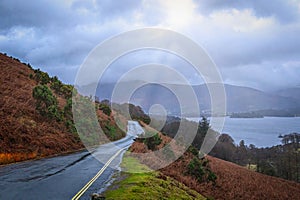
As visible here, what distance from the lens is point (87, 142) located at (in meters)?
31.6

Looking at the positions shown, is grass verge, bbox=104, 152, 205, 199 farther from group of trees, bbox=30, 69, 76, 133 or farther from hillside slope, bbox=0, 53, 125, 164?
group of trees, bbox=30, 69, 76, 133

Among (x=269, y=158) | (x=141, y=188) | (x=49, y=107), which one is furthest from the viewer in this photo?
(x=269, y=158)

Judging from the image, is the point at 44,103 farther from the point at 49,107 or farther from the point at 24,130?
the point at 24,130

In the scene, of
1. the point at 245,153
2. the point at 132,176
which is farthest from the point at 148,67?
the point at 245,153

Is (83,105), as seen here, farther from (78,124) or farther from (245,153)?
(245,153)

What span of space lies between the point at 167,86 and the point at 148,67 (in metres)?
3.41

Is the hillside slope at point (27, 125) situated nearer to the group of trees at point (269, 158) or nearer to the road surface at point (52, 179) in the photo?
the road surface at point (52, 179)

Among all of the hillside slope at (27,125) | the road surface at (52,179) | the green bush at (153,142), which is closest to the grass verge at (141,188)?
the road surface at (52,179)

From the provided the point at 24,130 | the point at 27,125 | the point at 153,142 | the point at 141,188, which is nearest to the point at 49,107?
the point at 27,125

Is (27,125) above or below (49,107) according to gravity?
below

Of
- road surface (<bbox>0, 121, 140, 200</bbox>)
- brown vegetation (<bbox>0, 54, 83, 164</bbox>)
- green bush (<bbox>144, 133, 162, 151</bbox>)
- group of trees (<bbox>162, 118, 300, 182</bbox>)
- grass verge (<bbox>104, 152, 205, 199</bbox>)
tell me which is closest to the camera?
road surface (<bbox>0, 121, 140, 200</bbox>)

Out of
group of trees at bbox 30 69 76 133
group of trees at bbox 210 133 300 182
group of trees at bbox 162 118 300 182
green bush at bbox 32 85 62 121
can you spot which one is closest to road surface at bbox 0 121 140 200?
green bush at bbox 32 85 62 121

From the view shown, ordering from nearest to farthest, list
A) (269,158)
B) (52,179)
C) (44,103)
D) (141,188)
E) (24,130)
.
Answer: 1. (141,188)
2. (52,179)
3. (24,130)
4. (44,103)
5. (269,158)

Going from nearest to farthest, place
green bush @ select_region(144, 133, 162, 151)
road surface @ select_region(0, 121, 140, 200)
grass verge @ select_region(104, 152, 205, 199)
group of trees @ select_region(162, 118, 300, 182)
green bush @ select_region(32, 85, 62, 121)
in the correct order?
road surface @ select_region(0, 121, 140, 200), grass verge @ select_region(104, 152, 205, 199), green bush @ select_region(144, 133, 162, 151), green bush @ select_region(32, 85, 62, 121), group of trees @ select_region(162, 118, 300, 182)
